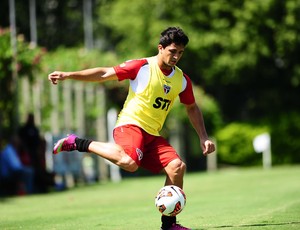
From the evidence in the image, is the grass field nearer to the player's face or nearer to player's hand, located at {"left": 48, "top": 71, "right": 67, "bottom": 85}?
player's hand, located at {"left": 48, "top": 71, "right": 67, "bottom": 85}

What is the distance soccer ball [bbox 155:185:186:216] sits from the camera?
32.4 feet

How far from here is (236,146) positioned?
3909 cm

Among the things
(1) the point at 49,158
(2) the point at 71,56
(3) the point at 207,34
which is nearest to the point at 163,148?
(1) the point at 49,158

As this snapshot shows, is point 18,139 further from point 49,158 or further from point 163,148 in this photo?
point 163,148

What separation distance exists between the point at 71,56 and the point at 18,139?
20.2 ft

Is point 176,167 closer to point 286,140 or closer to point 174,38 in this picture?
point 174,38

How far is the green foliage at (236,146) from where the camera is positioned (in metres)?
38.9

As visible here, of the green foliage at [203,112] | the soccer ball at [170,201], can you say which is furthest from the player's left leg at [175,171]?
the green foliage at [203,112]

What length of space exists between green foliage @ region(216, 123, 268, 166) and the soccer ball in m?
29.1

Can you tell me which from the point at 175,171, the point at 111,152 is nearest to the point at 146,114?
the point at 111,152

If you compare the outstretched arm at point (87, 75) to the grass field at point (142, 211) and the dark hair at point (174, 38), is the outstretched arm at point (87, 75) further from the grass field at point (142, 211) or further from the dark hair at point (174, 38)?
the grass field at point (142, 211)

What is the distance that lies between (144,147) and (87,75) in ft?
3.85

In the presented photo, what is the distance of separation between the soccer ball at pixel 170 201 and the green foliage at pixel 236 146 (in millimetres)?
29075

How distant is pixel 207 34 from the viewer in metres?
39.3
